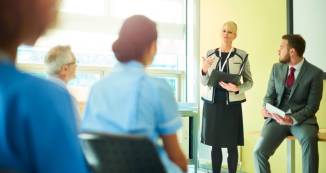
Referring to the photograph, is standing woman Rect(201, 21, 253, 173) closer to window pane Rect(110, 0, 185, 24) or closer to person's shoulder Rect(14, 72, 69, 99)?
window pane Rect(110, 0, 185, 24)

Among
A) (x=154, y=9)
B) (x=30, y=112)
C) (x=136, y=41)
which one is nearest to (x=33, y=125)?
(x=30, y=112)

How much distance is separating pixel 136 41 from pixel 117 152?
66 cm

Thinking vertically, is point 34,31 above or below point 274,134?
above

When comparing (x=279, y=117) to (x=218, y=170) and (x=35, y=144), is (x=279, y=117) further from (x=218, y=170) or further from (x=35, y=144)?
(x=35, y=144)

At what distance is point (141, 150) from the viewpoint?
3.13ft

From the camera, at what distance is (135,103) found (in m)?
1.30

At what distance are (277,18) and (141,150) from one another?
3.77 metres

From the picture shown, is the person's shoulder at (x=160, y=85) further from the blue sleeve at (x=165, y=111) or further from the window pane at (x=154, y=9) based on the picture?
the window pane at (x=154, y=9)

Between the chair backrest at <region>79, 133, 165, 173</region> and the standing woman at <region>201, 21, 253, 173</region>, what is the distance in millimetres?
2498

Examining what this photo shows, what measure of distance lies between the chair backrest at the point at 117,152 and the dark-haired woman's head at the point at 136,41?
0.58 m

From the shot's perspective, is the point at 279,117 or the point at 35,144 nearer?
the point at 35,144

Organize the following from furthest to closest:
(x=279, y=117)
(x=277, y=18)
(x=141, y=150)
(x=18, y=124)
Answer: (x=277, y=18) → (x=279, y=117) → (x=141, y=150) → (x=18, y=124)

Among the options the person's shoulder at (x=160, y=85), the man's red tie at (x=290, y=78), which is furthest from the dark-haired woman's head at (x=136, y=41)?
the man's red tie at (x=290, y=78)

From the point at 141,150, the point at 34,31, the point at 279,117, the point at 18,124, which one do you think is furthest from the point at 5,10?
the point at 279,117
